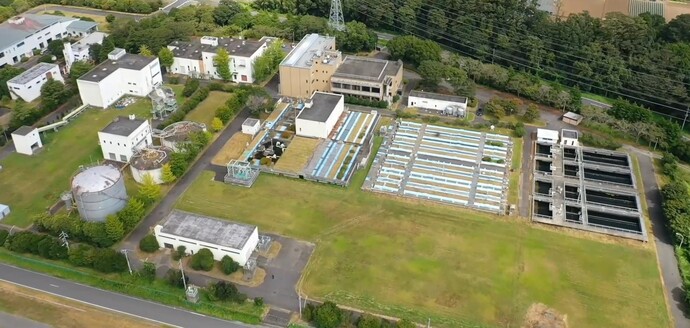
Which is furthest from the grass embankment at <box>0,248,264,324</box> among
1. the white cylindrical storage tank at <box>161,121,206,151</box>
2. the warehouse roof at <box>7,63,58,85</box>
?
the warehouse roof at <box>7,63,58,85</box>

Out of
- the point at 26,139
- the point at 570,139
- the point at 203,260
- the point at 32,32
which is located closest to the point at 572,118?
the point at 570,139

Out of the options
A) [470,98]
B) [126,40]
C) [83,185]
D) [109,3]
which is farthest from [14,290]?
[109,3]

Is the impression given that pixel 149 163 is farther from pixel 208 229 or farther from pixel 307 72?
pixel 307 72

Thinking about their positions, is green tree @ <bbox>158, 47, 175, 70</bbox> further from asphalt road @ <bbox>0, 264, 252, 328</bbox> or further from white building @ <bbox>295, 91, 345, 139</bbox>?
asphalt road @ <bbox>0, 264, 252, 328</bbox>

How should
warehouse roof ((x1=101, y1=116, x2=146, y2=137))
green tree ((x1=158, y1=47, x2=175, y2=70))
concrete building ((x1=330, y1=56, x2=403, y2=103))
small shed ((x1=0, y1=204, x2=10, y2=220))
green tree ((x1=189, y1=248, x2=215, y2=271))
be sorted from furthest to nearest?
green tree ((x1=158, y1=47, x2=175, y2=70))
concrete building ((x1=330, y1=56, x2=403, y2=103))
warehouse roof ((x1=101, y1=116, x2=146, y2=137))
small shed ((x1=0, y1=204, x2=10, y2=220))
green tree ((x1=189, y1=248, x2=215, y2=271))

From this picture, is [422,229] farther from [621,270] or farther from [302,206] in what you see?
[621,270]
